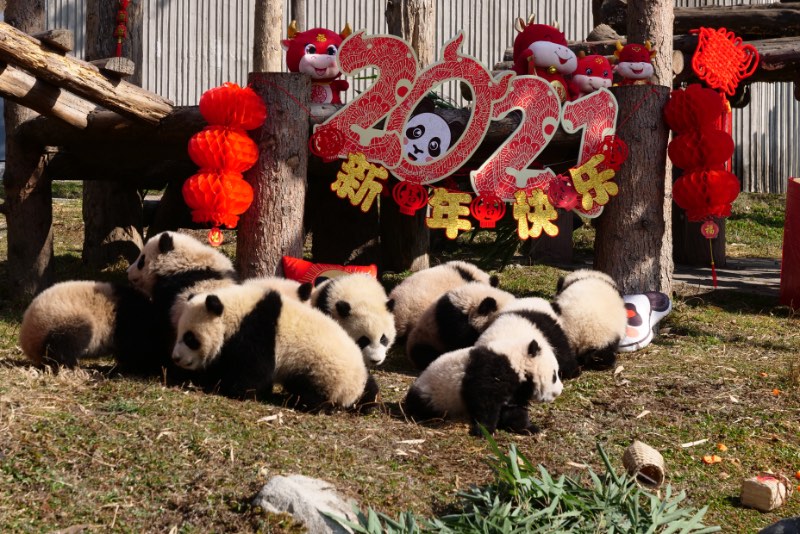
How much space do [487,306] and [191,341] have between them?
2.05 meters

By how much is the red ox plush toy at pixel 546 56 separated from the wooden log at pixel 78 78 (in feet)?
9.29

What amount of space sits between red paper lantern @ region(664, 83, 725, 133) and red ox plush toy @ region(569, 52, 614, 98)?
21.9 inches

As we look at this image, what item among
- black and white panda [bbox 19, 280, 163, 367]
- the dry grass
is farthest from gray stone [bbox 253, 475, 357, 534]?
black and white panda [bbox 19, 280, 163, 367]

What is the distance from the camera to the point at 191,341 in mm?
5000

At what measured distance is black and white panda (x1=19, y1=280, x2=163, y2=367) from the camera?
515 centimetres

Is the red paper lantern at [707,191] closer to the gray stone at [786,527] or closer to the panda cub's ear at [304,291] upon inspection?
the panda cub's ear at [304,291]

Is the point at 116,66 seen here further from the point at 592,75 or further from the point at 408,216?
the point at 592,75

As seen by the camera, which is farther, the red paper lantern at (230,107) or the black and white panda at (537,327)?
the red paper lantern at (230,107)

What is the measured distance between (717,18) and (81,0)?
9.91 metres

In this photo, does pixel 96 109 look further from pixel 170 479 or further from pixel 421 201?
pixel 170 479

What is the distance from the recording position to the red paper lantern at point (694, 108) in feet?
24.1

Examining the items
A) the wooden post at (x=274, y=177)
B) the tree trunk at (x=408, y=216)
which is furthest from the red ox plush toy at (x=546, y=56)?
the wooden post at (x=274, y=177)

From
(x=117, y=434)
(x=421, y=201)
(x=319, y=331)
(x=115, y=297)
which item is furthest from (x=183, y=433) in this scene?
(x=421, y=201)

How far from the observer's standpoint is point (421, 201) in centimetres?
732
